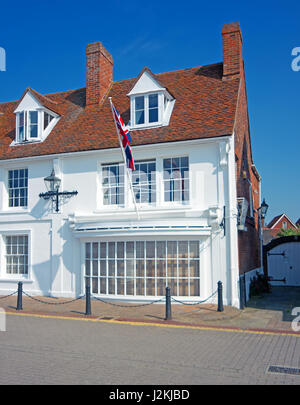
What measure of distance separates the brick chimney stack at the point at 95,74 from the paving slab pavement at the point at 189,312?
357 inches

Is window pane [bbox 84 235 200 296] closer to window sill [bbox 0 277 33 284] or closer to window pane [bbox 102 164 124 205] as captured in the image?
window pane [bbox 102 164 124 205]

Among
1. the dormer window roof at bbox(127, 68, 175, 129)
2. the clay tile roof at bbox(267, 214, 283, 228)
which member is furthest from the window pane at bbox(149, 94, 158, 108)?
the clay tile roof at bbox(267, 214, 283, 228)

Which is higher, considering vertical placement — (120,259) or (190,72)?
(190,72)

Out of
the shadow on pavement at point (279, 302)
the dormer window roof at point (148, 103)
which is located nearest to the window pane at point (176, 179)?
the dormer window roof at point (148, 103)

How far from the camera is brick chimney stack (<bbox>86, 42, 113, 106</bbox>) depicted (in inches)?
727

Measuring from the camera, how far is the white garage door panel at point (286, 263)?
74.6ft

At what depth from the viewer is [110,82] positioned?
19.7 m

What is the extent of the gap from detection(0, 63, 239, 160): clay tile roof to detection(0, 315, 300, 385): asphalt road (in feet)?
23.6

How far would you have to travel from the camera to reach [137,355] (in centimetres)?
798

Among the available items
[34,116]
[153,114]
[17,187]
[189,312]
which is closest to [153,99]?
[153,114]

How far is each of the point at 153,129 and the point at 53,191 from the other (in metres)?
4.74
